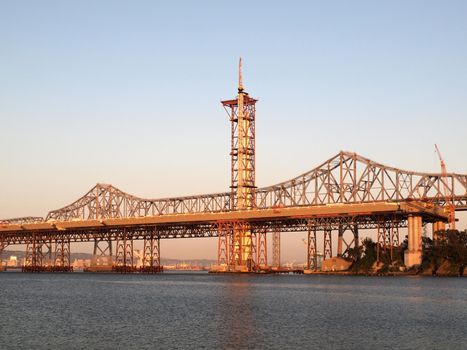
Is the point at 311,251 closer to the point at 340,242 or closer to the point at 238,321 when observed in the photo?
the point at 340,242

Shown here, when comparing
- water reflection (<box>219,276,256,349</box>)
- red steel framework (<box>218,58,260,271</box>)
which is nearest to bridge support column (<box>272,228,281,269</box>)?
red steel framework (<box>218,58,260,271</box>)

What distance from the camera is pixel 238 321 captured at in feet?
155

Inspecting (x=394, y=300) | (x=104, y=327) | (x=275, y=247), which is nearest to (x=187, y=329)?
(x=104, y=327)

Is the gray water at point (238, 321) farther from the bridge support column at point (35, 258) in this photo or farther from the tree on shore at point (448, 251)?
the bridge support column at point (35, 258)

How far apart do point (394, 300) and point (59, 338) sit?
3418 centimetres

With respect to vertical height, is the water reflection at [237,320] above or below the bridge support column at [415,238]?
below

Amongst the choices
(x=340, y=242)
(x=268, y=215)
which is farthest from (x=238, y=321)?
(x=340, y=242)

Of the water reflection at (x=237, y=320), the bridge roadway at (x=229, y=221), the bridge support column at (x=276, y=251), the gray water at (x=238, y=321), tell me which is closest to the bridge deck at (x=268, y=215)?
the bridge roadway at (x=229, y=221)

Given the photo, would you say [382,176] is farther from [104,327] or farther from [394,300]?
[104,327]

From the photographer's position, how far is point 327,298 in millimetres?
68000

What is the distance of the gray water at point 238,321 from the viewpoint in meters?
38.0

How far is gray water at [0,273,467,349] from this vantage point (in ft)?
125

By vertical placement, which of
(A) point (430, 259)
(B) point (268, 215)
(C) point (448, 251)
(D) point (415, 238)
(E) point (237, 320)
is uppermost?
(B) point (268, 215)

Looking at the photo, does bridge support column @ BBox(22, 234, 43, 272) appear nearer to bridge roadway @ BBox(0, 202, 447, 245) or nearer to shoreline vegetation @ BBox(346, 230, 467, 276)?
bridge roadway @ BBox(0, 202, 447, 245)
